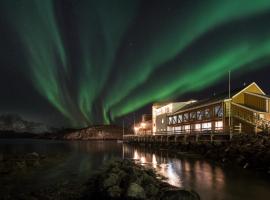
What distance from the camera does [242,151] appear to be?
3061 cm

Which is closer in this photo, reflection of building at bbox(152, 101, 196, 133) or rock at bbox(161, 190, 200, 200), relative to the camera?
rock at bbox(161, 190, 200, 200)

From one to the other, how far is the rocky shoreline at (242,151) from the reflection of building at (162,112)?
34.0m

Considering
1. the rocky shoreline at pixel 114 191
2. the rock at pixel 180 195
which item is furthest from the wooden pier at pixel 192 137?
the rock at pixel 180 195

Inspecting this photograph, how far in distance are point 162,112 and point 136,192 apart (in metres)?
70.2

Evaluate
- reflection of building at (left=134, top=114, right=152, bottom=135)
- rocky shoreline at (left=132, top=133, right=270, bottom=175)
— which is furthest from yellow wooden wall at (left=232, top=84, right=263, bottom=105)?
reflection of building at (left=134, top=114, right=152, bottom=135)

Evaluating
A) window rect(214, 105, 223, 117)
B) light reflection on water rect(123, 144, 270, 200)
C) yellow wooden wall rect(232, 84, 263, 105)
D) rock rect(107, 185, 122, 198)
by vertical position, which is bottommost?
light reflection on water rect(123, 144, 270, 200)

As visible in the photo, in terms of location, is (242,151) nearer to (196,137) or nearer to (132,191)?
(196,137)

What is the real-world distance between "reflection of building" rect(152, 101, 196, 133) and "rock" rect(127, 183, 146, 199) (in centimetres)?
6240

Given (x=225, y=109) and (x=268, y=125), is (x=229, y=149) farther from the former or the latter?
(x=225, y=109)

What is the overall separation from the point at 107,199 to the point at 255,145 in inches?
837

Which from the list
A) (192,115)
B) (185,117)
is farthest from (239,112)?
(185,117)

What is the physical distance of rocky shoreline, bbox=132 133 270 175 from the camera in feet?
85.8

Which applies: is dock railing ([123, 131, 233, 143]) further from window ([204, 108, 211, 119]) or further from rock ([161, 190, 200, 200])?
rock ([161, 190, 200, 200])

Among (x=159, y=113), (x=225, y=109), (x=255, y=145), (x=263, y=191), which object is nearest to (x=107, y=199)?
(x=263, y=191)
